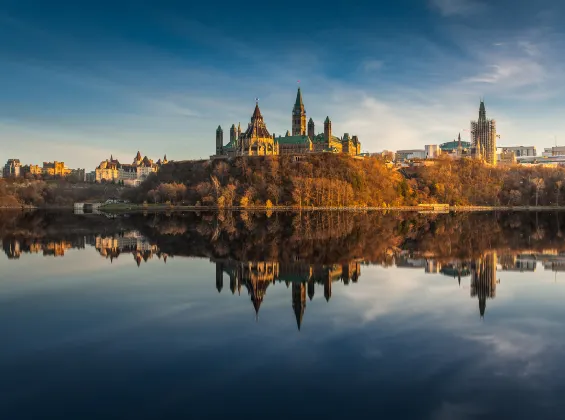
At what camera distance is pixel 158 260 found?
3072 centimetres

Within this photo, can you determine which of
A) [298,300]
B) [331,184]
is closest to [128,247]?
[298,300]

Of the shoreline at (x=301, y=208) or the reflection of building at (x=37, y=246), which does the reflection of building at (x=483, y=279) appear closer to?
the reflection of building at (x=37, y=246)

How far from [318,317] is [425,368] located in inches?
207

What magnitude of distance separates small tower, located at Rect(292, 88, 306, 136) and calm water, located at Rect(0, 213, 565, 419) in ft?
420

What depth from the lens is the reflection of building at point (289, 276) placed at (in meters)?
20.4

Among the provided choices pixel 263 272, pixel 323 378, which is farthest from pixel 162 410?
pixel 263 272

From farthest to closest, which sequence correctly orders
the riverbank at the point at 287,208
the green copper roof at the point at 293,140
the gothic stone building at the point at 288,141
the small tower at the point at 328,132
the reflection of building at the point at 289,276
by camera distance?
the small tower at the point at 328,132
the green copper roof at the point at 293,140
the gothic stone building at the point at 288,141
the riverbank at the point at 287,208
the reflection of building at the point at 289,276

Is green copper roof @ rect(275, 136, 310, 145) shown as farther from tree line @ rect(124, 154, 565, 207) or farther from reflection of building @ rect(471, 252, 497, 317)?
reflection of building @ rect(471, 252, 497, 317)

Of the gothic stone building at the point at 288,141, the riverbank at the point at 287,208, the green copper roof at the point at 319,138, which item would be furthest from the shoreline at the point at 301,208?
the green copper roof at the point at 319,138

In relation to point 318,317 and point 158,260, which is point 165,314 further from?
point 158,260

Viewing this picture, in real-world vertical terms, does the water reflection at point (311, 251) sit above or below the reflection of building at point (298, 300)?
above

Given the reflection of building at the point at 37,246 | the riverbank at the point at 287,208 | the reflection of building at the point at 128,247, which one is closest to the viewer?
the reflection of building at the point at 128,247

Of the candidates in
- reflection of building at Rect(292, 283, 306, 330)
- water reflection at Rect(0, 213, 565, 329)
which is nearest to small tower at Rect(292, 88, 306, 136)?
water reflection at Rect(0, 213, 565, 329)

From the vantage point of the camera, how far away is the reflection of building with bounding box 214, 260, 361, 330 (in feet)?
Answer: 67.1
